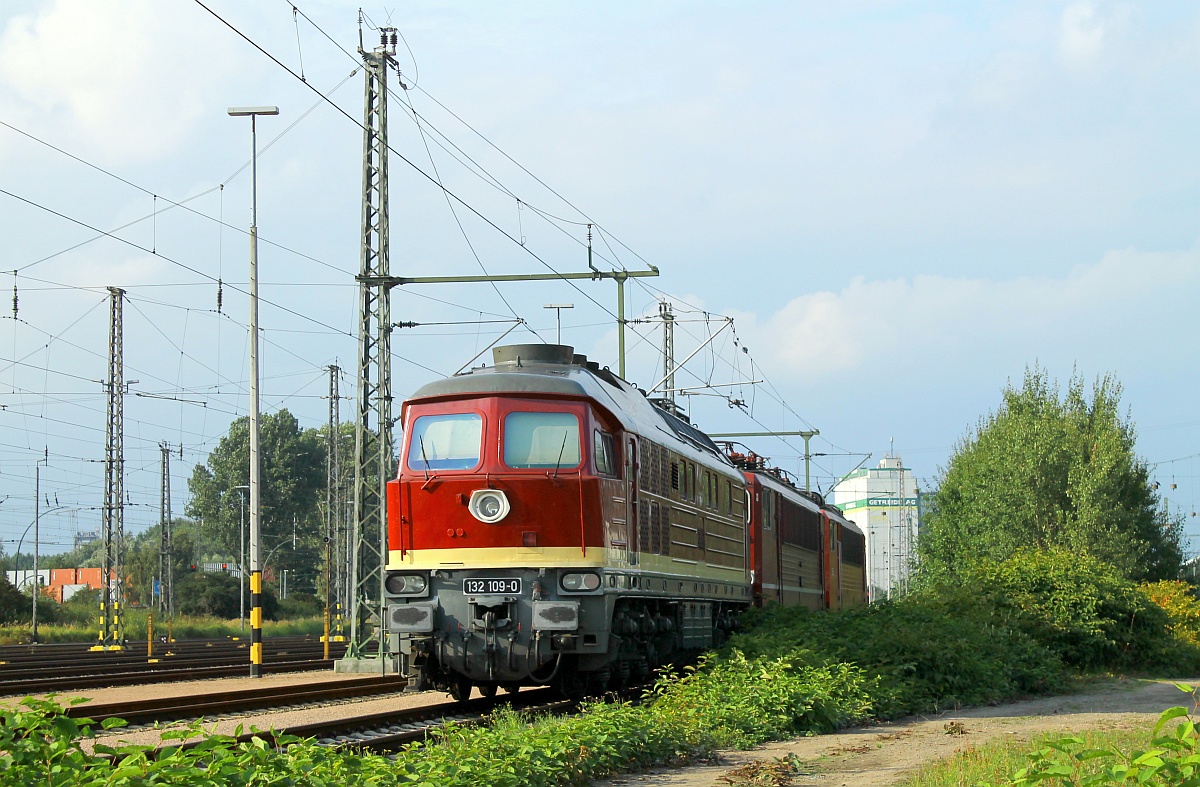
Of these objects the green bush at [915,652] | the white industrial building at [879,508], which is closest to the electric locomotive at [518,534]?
the green bush at [915,652]

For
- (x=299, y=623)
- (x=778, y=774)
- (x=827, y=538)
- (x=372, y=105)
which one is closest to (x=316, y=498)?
(x=299, y=623)

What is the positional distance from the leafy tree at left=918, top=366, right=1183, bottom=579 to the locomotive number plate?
77.7 ft

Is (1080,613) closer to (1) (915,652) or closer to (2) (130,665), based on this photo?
(1) (915,652)

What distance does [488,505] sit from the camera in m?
15.2

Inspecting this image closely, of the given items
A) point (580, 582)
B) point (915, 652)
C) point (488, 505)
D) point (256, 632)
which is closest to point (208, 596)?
point (256, 632)

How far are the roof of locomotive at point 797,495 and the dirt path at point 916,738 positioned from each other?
26.5 ft

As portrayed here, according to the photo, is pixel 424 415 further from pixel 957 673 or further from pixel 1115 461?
pixel 1115 461

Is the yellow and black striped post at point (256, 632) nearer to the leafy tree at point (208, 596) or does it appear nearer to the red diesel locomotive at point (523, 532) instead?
the red diesel locomotive at point (523, 532)

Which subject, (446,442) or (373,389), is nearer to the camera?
(446,442)

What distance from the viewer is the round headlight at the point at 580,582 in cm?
1488

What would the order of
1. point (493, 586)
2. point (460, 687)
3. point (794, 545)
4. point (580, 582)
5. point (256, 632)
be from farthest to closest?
1. point (794, 545)
2. point (256, 632)
3. point (460, 687)
4. point (493, 586)
5. point (580, 582)

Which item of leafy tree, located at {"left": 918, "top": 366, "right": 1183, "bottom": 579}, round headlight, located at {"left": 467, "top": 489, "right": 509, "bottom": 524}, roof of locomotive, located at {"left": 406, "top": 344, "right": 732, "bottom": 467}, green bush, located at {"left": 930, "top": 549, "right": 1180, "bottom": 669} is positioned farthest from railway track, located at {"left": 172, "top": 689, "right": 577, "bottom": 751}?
leafy tree, located at {"left": 918, "top": 366, "right": 1183, "bottom": 579}

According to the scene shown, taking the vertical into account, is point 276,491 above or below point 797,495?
above

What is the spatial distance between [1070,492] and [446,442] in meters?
24.8
